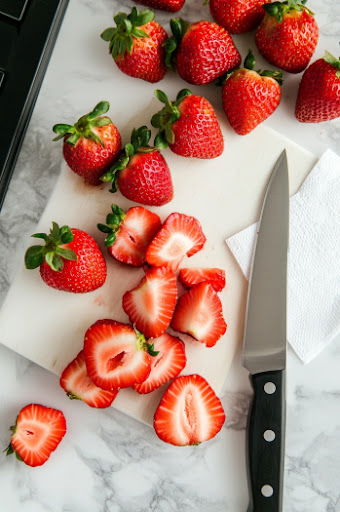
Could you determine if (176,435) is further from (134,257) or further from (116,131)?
(116,131)

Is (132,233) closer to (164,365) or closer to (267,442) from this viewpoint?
(164,365)

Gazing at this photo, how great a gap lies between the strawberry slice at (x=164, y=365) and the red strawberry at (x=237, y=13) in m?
0.55

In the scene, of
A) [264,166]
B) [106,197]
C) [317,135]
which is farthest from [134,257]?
[317,135]

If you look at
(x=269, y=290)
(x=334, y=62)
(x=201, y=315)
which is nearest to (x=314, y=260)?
(x=269, y=290)

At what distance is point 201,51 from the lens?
98cm

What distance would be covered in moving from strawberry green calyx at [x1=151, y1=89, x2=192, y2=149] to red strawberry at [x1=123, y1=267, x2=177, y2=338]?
210 mm

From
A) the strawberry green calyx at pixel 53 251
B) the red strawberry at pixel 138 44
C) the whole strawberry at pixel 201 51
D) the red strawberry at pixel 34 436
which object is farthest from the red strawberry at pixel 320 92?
the red strawberry at pixel 34 436

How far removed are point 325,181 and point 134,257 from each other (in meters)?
0.35

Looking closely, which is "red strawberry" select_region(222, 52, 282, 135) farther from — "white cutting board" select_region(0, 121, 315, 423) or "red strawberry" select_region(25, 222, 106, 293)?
"red strawberry" select_region(25, 222, 106, 293)

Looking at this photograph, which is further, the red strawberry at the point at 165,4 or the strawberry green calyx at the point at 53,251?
the red strawberry at the point at 165,4

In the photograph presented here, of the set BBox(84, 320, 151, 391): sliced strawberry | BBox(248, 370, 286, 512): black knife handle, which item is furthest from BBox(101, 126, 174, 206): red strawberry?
BBox(248, 370, 286, 512): black knife handle

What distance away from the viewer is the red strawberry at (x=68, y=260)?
0.94 metres

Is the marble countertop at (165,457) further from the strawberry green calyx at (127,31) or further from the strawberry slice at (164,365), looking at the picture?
the strawberry green calyx at (127,31)

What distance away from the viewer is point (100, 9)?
1.10 meters
